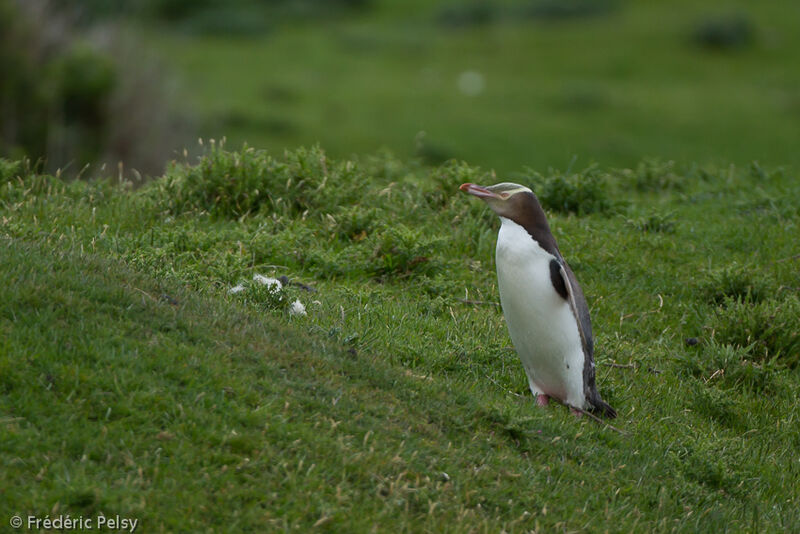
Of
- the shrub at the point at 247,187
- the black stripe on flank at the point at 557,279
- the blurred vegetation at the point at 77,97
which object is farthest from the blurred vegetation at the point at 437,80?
the black stripe on flank at the point at 557,279

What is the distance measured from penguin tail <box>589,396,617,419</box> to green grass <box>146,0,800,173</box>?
17.0 meters

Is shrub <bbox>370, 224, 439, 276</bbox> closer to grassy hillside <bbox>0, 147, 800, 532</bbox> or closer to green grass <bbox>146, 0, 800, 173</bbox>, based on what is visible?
grassy hillside <bbox>0, 147, 800, 532</bbox>

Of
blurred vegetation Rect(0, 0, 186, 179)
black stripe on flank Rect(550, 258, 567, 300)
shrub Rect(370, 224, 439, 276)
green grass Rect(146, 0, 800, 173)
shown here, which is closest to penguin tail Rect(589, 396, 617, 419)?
black stripe on flank Rect(550, 258, 567, 300)

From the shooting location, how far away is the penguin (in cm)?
773

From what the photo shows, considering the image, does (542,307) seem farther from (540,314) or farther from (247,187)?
(247,187)

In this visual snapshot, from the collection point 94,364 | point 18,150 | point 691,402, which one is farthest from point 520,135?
point 94,364

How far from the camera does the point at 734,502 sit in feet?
23.7

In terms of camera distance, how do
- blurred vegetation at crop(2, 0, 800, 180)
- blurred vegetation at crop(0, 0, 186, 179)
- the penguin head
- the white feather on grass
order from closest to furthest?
the penguin head
the white feather on grass
blurred vegetation at crop(0, 0, 186, 179)
blurred vegetation at crop(2, 0, 800, 180)

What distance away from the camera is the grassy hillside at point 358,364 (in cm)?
585

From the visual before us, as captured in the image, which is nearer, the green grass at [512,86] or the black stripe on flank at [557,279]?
the black stripe on flank at [557,279]

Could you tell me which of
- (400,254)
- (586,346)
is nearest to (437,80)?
(400,254)

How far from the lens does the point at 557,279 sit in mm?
7719

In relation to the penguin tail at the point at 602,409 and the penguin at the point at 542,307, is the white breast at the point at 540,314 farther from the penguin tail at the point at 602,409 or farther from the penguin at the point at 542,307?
the penguin tail at the point at 602,409

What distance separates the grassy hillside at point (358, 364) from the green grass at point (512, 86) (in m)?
13.9
